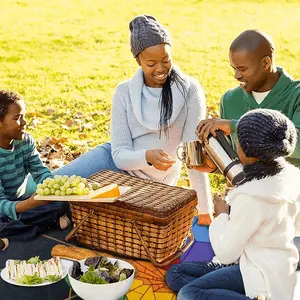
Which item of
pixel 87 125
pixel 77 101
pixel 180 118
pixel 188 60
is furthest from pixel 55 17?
pixel 180 118

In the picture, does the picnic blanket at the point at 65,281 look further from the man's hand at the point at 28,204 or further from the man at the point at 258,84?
the man at the point at 258,84

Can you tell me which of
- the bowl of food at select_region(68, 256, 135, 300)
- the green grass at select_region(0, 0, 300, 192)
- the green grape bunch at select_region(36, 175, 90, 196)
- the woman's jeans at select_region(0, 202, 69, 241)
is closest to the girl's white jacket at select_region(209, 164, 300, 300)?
the bowl of food at select_region(68, 256, 135, 300)

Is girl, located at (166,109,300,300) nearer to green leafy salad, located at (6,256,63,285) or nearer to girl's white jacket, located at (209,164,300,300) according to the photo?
girl's white jacket, located at (209,164,300,300)

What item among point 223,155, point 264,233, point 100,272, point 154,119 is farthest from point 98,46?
point 264,233

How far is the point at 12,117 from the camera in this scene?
330cm

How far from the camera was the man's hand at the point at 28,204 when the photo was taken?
10.5 ft

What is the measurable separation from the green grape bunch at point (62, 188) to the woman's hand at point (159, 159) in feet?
1.33

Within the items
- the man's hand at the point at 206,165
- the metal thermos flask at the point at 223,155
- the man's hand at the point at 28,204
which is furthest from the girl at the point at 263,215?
the man's hand at the point at 28,204

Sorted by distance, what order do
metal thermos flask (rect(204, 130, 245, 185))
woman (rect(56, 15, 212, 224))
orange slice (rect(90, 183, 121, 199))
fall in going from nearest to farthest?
1. metal thermos flask (rect(204, 130, 245, 185))
2. orange slice (rect(90, 183, 121, 199))
3. woman (rect(56, 15, 212, 224))

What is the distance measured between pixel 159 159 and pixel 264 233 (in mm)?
1050

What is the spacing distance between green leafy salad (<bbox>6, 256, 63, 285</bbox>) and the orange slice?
34 centimetres

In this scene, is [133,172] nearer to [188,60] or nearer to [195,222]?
[195,222]

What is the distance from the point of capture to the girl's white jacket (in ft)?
7.47

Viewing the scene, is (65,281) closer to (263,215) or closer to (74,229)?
(74,229)
